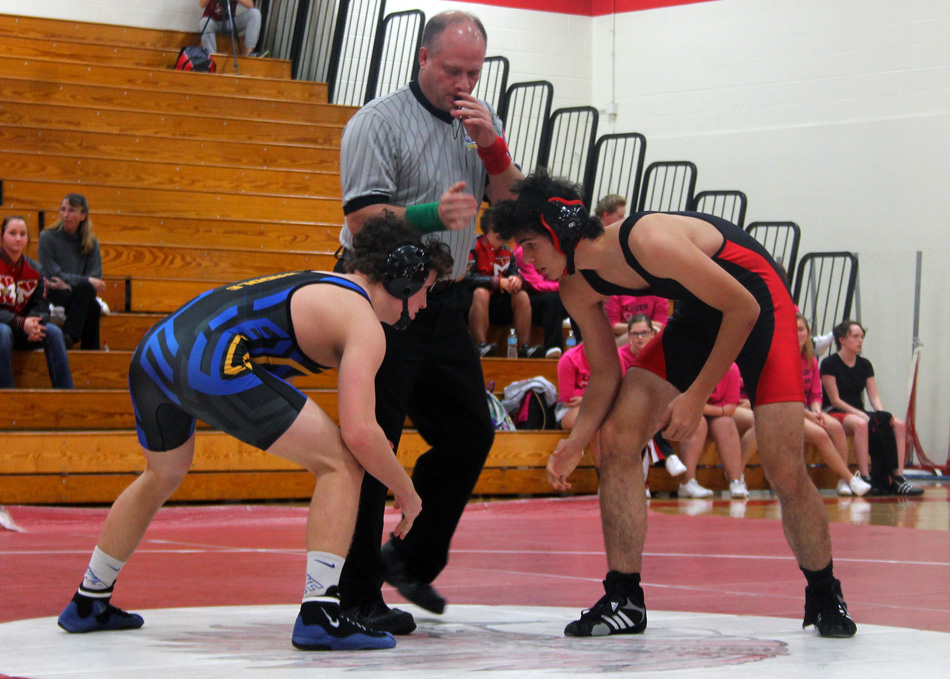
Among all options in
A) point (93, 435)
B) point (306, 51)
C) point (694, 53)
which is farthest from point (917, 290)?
point (93, 435)

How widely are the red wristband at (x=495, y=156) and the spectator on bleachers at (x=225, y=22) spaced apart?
8.42m

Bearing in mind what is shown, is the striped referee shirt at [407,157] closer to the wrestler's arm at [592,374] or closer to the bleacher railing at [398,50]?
the wrestler's arm at [592,374]

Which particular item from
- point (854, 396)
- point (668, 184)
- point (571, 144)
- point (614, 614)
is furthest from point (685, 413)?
point (571, 144)

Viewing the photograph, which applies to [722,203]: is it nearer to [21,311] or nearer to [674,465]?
[674,465]

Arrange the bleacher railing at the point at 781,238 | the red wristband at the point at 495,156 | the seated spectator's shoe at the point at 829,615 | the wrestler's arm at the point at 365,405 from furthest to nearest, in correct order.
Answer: the bleacher railing at the point at 781,238
the red wristband at the point at 495,156
the seated spectator's shoe at the point at 829,615
the wrestler's arm at the point at 365,405

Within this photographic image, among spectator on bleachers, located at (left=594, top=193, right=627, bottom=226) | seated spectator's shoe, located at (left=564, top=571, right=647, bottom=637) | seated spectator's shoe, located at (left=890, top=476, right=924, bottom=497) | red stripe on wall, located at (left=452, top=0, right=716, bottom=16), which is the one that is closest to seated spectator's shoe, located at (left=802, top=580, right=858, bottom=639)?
seated spectator's shoe, located at (left=564, top=571, right=647, bottom=637)

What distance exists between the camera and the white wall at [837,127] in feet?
33.5

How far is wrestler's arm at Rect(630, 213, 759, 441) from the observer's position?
112 inches

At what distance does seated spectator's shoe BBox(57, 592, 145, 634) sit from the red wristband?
1435 millimetres

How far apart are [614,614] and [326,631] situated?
28.2 inches

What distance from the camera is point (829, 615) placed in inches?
112

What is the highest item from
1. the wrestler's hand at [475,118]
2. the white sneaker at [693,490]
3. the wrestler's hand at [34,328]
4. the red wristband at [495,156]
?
the wrestler's hand at [475,118]

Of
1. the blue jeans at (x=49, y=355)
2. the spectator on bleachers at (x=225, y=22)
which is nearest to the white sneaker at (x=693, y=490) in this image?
the blue jeans at (x=49, y=355)

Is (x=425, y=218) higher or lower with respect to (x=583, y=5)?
lower
